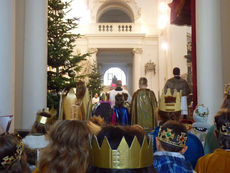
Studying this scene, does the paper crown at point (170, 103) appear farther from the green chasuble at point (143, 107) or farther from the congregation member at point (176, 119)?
the green chasuble at point (143, 107)

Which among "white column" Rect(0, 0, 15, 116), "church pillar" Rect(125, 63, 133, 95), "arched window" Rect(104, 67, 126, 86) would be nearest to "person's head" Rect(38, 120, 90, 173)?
"white column" Rect(0, 0, 15, 116)

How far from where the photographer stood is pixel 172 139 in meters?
2.08

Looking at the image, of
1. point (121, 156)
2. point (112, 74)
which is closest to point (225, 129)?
point (121, 156)

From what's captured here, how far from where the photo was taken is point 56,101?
7.59 m

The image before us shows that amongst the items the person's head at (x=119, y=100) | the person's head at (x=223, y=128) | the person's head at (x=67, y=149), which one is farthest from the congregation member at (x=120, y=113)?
the person's head at (x=67, y=149)

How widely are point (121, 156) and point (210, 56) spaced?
5.34m

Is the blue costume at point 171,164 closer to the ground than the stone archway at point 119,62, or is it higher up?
closer to the ground

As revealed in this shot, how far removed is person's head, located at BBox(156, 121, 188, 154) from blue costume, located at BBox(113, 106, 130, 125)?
15.7ft

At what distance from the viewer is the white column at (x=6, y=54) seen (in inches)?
196

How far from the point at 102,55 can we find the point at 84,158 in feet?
74.4

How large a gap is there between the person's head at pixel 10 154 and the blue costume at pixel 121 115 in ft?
16.9

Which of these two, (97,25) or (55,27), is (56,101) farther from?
(97,25)

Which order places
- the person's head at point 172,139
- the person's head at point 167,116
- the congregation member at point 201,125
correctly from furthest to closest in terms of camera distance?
the congregation member at point 201,125 < the person's head at point 167,116 < the person's head at point 172,139

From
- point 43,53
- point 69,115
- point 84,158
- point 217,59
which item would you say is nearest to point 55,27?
point 43,53
